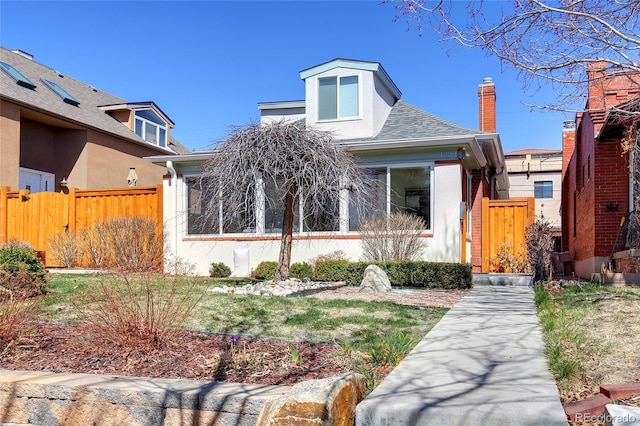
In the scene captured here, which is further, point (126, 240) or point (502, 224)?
point (502, 224)

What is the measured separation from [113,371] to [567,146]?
21877mm

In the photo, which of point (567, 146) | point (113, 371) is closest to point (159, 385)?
point (113, 371)

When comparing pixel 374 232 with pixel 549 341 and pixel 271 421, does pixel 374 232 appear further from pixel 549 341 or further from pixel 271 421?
pixel 271 421

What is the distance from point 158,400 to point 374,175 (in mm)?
10052

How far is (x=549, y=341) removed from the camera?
4.79 meters

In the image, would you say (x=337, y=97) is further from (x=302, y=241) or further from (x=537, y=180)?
(x=537, y=180)

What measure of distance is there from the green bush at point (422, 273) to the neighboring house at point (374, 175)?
1.35m

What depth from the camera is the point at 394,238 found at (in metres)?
12.1

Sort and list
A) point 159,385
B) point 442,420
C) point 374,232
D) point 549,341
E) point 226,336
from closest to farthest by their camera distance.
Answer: point 442,420
point 159,385
point 549,341
point 226,336
point 374,232

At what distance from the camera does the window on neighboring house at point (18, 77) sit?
1780cm

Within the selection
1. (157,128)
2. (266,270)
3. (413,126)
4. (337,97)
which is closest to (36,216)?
(266,270)

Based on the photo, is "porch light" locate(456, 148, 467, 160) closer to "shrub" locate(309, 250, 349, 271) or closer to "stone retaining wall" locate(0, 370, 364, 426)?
"shrub" locate(309, 250, 349, 271)

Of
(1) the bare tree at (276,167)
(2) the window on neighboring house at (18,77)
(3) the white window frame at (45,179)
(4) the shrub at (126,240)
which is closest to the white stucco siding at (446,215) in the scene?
(1) the bare tree at (276,167)

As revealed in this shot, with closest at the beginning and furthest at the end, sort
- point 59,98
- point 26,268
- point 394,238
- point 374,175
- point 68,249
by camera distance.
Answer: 1. point 26,268
2. point 394,238
3. point 68,249
4. point 374,175
5. point 59,98
